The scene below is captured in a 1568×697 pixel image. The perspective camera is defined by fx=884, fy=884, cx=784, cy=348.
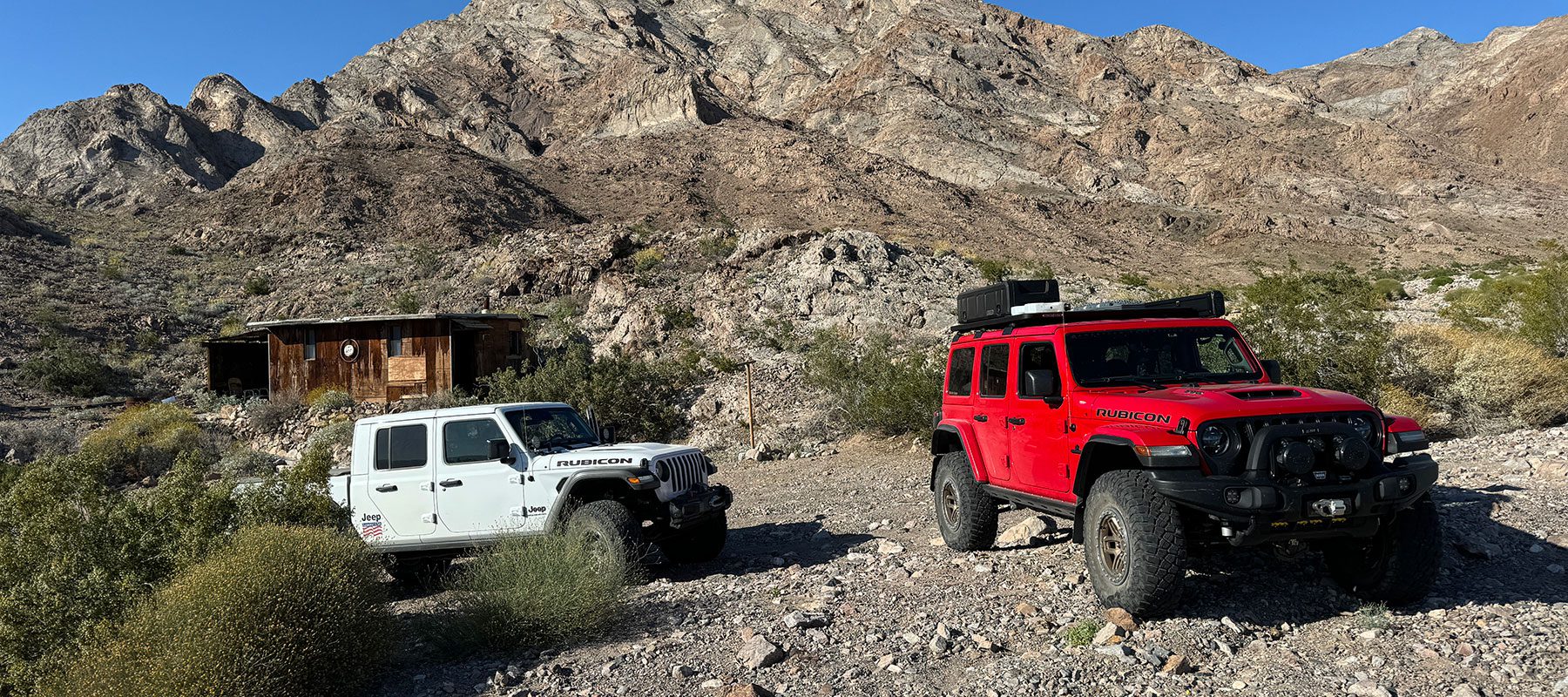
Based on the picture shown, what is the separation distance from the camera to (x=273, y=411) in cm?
2617

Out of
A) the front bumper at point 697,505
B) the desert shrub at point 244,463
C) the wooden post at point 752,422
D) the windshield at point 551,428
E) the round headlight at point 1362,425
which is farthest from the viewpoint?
the desert shrub at point 244,463

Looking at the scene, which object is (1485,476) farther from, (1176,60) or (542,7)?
(542,7)

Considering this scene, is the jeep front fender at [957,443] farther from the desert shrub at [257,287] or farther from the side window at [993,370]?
the desert shrub at [257,287]

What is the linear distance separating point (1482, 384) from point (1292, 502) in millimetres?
10640

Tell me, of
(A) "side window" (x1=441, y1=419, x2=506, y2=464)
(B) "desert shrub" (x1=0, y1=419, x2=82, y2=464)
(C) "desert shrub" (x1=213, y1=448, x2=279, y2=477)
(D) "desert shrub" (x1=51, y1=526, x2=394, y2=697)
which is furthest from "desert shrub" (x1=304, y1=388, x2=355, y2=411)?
(D) "desert shrub" (x1=51, y1=526, x2=394, y2=697)

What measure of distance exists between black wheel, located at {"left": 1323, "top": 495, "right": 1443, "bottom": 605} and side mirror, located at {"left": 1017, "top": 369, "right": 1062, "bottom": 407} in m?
2.14

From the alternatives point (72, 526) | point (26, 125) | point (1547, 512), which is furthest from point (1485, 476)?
point (26, 125)

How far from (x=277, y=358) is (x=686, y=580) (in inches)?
1002

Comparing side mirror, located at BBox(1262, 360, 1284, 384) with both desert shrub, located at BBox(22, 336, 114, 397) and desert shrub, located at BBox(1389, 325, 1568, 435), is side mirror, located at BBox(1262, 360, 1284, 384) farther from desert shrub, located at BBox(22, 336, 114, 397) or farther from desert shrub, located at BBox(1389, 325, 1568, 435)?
desert shrub, located at BBox(22, 336, 114, 397)

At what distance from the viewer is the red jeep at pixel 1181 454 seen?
5.11 m

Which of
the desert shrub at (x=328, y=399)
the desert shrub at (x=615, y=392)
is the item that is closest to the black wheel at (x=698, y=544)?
the desert shrub at (x=615, y=392)

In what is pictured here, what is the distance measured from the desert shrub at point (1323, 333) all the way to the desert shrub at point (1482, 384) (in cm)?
50

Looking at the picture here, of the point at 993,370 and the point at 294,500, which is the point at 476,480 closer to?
the point at 294,500

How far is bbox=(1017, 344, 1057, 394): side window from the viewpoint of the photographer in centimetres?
675
